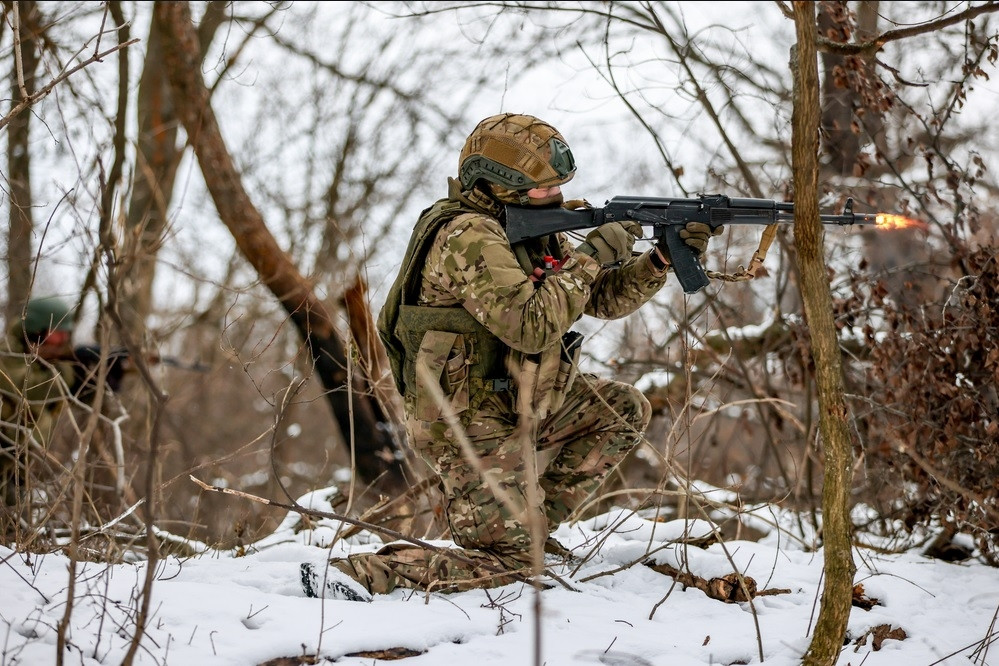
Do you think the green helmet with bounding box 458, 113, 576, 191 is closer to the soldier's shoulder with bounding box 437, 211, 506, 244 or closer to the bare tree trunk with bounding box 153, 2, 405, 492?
the soldier's shoulder with bounding box 437, 211, 506, 244

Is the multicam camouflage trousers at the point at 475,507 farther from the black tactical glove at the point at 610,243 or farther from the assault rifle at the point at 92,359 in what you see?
the assault rifle at the point at 92,359

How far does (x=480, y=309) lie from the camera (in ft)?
10.4

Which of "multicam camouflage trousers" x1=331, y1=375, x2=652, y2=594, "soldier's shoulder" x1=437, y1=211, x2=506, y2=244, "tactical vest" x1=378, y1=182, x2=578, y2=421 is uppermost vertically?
"soldier's shoulder" x1=437, y1=211, x2=506, y2=244

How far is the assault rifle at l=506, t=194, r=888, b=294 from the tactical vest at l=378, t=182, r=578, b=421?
0.47 feet

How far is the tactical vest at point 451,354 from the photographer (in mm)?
3301

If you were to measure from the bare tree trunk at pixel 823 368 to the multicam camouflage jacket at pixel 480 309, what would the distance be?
0.92 m

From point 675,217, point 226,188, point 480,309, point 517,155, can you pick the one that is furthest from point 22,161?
point 675,217

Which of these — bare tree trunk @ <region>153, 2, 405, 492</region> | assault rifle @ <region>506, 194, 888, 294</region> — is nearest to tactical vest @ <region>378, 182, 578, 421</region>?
assault rifle @ <region>506, 194, 888, 294</region>

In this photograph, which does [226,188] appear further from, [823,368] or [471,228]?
[823,368]

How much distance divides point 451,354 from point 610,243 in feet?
2.45

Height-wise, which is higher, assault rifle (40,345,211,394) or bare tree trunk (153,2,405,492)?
bare tree trunk (153,2,405,492)

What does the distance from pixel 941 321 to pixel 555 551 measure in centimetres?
218

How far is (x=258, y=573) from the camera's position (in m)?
3.28

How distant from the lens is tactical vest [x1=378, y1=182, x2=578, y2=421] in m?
3.30
